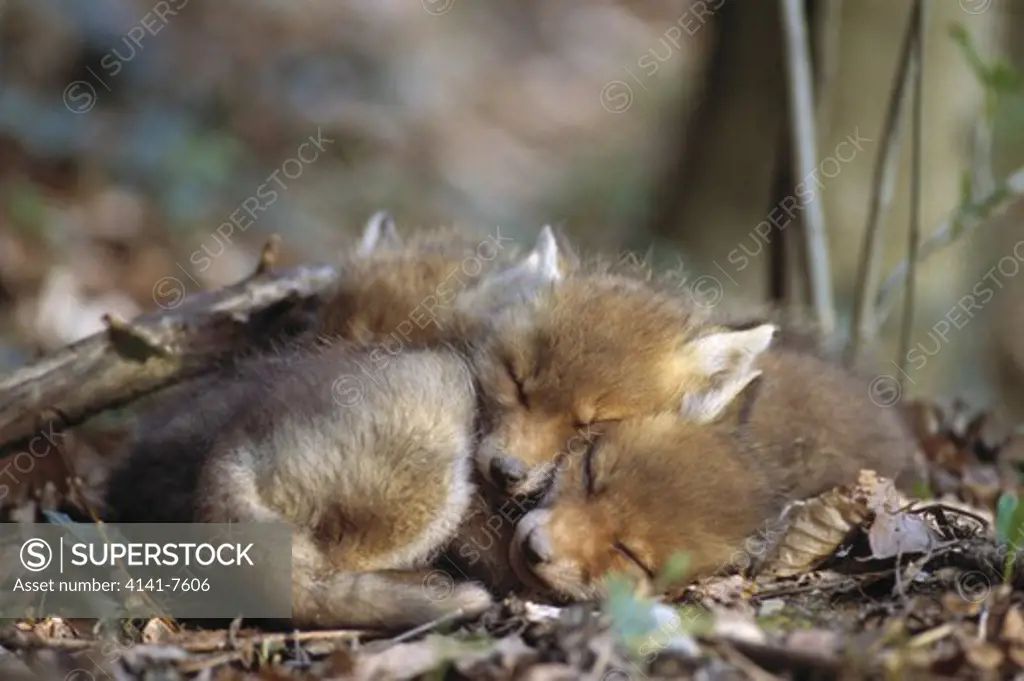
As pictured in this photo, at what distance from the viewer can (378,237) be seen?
466 centimetres

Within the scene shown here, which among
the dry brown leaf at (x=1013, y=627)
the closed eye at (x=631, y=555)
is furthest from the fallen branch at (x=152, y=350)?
the dry brown leaf at (x=1013, y=627)

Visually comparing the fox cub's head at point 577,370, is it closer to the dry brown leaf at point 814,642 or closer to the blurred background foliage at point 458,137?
the dry brown leaf at point 814,642

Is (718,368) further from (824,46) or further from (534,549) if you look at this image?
(824,46)

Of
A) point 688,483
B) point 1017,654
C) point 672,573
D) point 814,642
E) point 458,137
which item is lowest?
point 1017,654

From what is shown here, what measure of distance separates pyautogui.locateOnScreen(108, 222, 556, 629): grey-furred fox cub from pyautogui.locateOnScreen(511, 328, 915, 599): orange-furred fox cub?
0.86 ft

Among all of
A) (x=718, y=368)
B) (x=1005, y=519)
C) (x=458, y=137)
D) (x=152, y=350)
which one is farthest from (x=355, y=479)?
(x=458, y=137)

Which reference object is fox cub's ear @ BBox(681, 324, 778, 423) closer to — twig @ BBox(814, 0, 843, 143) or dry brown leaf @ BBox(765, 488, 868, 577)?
dry brown leaf @ BBox(765, 488, 868, 577)

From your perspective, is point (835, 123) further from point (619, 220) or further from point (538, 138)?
point (538, 138)

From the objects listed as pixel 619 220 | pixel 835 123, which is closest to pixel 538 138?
pixel 619 220

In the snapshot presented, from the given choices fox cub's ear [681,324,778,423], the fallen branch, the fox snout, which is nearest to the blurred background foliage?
the fallen branch

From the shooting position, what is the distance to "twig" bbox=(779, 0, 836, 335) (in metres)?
5.75

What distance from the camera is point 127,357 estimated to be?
4.17m

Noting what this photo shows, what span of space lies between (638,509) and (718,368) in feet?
2.12

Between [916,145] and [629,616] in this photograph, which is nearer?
[629,616]
